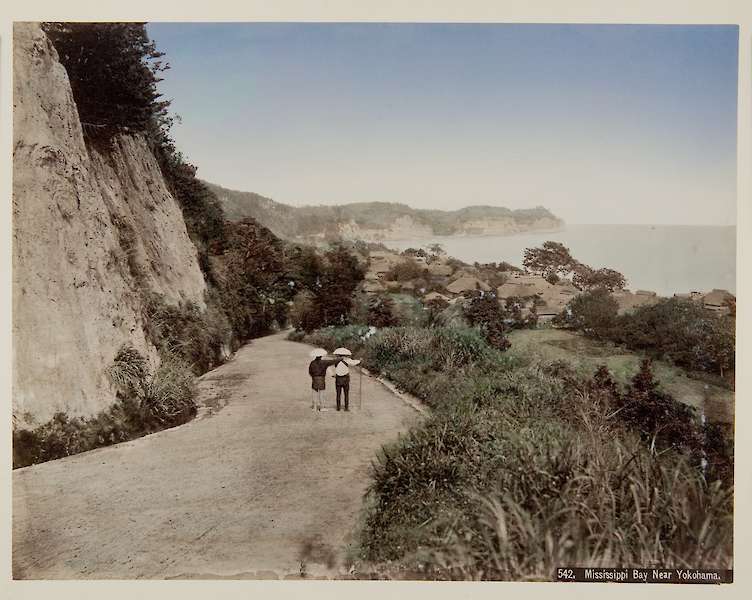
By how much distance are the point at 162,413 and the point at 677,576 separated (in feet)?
17.1

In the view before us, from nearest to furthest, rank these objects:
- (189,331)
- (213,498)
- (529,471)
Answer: (529,471) → (213,498) → (189,331)

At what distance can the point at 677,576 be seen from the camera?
5422 millimetres

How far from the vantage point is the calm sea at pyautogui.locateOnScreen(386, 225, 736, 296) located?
5.71 meters

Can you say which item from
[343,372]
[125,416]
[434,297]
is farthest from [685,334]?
[125,416]

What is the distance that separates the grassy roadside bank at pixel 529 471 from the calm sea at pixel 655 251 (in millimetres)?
938

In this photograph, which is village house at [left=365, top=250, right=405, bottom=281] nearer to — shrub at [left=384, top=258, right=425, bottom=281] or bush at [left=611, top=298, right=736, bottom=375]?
shrub at [left=384, top=258, right=425, bottom=281]

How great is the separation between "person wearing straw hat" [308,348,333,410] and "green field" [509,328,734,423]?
76.2 inches

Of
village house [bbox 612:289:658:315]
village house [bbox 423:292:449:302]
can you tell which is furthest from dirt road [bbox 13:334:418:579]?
village house [bbox 612:289:658:315]

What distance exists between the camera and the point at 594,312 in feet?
19.2

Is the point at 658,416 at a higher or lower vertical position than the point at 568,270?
lower

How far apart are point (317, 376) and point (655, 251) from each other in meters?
3.62

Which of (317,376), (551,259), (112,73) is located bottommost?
(317,376)

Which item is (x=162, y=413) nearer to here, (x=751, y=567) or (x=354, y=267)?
(x=354, y=267)

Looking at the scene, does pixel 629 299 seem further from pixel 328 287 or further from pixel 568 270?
pixel 328 287
